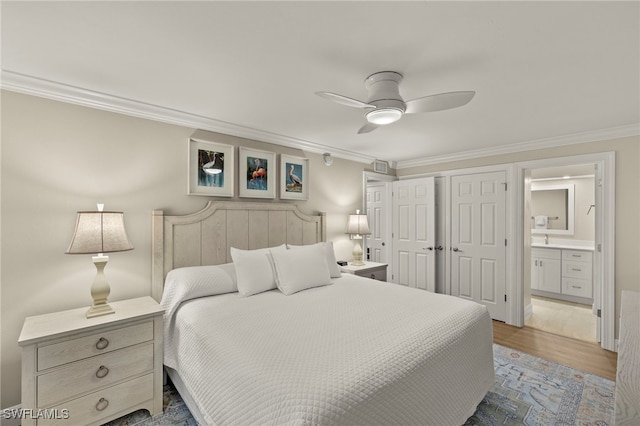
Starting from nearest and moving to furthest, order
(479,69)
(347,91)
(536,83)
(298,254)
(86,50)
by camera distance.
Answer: (86,50) → (479,69) → (536,83) → (347,91) → (298,254)

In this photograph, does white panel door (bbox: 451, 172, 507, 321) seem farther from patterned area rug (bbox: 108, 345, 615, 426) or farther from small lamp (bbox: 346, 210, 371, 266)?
small lamp (bbox: 346, 210, 371, 266)

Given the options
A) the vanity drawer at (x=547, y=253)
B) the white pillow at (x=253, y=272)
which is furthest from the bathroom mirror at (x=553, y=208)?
the white pillow at (x=253, y=272)

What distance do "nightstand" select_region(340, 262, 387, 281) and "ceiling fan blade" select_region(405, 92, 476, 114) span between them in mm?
2181

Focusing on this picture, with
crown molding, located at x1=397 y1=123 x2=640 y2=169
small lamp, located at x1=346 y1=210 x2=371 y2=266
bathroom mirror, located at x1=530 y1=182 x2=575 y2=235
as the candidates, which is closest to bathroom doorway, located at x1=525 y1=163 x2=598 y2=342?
bathroom mirror, located at x1=530 y1=182 x2=575 y2=235

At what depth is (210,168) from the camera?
2.86 meters

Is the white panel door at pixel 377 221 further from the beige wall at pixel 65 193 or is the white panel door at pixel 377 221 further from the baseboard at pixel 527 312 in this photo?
the beige wall at pixel 65 193

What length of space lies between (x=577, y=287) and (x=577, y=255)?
513 mm

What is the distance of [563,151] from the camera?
11.2 ft

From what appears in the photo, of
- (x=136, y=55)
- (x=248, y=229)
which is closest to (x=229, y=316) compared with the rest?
(x=248, y=229)

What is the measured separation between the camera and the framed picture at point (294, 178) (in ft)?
11.2

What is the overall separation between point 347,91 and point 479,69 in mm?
867

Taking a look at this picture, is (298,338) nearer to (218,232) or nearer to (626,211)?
(218,232)

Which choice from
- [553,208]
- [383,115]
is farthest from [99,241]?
[553,208]

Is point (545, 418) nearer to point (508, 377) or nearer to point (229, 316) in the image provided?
point (508, 377)
